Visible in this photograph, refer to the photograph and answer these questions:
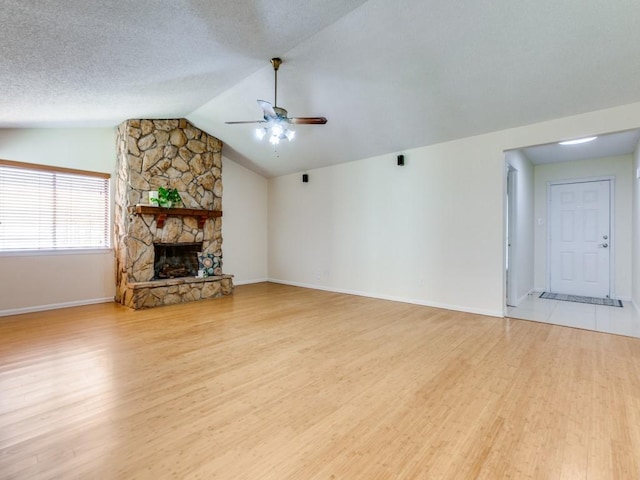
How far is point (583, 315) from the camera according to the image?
174 inches

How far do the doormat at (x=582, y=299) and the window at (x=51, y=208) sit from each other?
803 centimetres

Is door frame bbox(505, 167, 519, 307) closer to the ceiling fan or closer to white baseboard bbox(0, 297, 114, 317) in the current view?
the ceiling fan

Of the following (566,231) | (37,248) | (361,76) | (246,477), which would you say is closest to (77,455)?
(246,477)

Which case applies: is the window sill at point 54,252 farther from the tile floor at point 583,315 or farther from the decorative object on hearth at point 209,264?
the tile floor at point 583,315

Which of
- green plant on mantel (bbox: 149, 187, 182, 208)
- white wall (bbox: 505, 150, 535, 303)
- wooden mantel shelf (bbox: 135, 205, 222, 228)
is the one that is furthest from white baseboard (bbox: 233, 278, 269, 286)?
white wall (bbox: 505, 150, 535, 303)

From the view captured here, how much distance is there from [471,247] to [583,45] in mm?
2566

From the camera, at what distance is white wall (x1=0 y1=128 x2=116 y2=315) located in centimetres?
457

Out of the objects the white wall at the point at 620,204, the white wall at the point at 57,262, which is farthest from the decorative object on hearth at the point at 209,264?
the white wall at the point at 620,204

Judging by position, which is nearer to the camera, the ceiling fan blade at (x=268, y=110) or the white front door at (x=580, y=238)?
the ceiling fan blade at (x=268, y=110)

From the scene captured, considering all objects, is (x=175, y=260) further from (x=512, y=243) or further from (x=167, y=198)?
(x=512, y=243)

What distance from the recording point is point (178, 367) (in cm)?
274

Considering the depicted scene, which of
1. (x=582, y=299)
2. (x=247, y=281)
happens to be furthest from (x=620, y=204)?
(x=247, y=281)

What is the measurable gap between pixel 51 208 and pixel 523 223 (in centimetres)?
784

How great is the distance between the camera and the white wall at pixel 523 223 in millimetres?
5133
